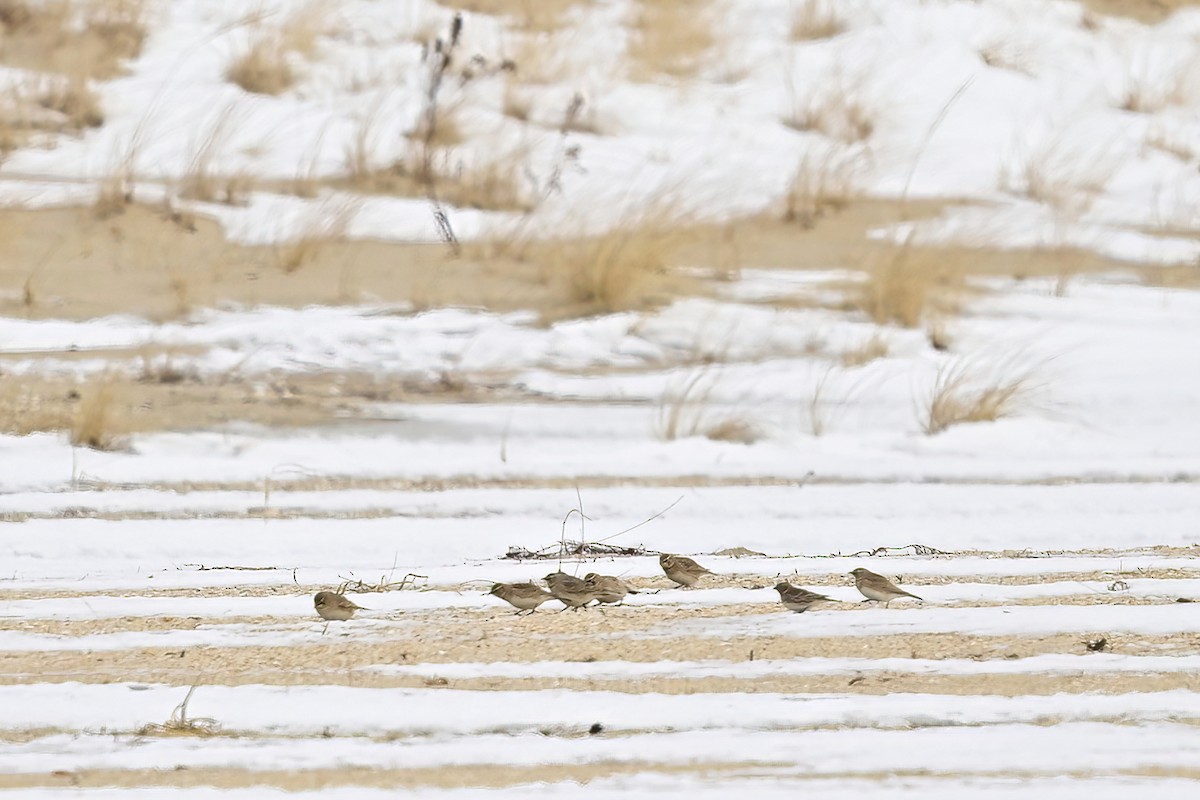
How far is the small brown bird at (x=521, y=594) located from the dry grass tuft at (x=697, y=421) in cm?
334

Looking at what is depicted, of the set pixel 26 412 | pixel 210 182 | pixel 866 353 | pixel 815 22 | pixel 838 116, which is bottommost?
pixel 26 412

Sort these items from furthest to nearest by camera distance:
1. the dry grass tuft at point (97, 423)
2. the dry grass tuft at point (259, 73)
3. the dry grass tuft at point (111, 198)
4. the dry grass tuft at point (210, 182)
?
the dry grass tuft at point (259, 73)
the dry grass tuft at point (210, 182)
the dry grass tuft at point (111, 198)
the dry grass tuft at point (97, 423)

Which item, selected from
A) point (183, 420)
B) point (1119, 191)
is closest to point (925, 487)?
point (183, 420)

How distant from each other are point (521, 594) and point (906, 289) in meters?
5.67

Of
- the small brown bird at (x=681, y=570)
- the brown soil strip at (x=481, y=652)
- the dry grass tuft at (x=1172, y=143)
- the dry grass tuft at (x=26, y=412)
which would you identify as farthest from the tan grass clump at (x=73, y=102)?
the dry grass tuft at (x=1172, y=143)

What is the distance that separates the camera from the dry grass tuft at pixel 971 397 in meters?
8.58

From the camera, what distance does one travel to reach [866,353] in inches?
375

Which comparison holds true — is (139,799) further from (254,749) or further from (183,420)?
(183,420)

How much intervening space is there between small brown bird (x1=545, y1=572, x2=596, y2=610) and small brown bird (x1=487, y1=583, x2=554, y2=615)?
0.04 m

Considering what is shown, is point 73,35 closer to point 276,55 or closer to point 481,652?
point 276,55

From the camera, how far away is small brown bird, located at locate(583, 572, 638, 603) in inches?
201

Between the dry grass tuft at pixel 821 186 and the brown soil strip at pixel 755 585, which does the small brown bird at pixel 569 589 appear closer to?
the brown soil strip at pixel 755 585

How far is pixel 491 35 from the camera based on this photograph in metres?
14.5

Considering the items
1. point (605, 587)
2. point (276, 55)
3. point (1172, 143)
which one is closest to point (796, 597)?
point (605, 587)
